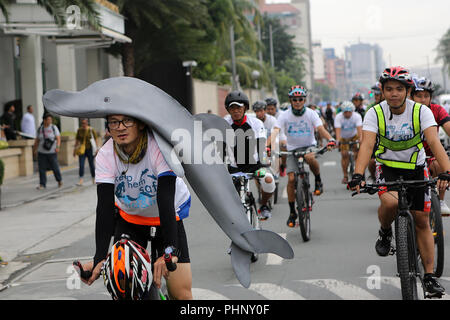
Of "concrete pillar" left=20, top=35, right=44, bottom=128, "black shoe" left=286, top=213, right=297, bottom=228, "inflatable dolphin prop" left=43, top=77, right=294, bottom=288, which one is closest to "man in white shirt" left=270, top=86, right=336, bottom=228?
"black shoe" left=286, top=213, right=297, bottom=228

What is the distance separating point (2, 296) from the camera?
6648mm

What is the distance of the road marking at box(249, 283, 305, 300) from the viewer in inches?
239

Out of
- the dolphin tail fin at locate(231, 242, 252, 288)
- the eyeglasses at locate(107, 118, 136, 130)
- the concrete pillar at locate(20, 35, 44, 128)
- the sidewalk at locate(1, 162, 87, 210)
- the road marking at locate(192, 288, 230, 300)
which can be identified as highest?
the concrete pillar at locate(20, 35, 44, 128)

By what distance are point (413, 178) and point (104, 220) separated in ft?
9.87

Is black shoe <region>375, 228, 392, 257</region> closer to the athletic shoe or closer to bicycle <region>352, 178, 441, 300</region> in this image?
bicycle <region>352, 178, 441, 300</region>

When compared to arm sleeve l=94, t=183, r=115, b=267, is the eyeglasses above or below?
above

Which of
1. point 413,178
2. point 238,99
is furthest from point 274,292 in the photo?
point 238,99

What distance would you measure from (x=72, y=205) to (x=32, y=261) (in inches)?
200

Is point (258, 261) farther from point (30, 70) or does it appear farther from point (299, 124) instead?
point (30, 70)

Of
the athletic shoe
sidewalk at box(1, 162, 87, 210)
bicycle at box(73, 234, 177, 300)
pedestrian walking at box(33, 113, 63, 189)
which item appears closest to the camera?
bicycle at box(73, 234, 177, 300)

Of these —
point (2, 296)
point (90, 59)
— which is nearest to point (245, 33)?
point (90, 59)

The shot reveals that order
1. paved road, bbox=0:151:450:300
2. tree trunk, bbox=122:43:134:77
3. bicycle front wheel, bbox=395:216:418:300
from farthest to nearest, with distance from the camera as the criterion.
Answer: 1. tree trunk, bbox=122:43:134:77
2. paved road, bbox=0:151:450:300
3. bicycle front wheel, bbox=395:216:418:300

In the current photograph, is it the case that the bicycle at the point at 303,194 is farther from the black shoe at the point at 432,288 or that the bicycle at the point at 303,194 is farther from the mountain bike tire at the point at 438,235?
the black shoe at the point at 432,288

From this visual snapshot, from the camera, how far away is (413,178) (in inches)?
233
